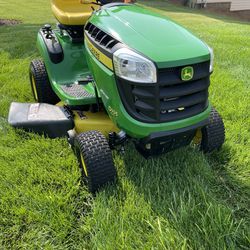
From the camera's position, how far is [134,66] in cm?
173

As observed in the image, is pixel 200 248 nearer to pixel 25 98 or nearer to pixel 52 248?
pixel 52 248

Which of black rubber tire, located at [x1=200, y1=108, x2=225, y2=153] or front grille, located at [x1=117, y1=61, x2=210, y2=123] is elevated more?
front grille, located at [x1=117, y1=61, x2=210, y2=123]

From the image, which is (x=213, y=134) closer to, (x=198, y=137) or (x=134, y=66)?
(x=198, y=137)

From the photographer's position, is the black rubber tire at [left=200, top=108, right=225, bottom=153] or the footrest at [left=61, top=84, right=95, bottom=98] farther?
the footrest at [left=61, top=84, right=95, bottom=98]

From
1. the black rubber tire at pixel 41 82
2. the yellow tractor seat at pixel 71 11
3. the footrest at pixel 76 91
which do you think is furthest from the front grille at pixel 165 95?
the black rubber tire at pixel 41 82

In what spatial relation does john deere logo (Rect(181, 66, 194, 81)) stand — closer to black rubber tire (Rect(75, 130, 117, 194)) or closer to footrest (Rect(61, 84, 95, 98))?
black rubber tire (Rect(75, 130, 117, 194))

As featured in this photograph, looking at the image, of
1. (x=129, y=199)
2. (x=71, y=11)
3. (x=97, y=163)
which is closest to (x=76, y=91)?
(x=97, y=163)

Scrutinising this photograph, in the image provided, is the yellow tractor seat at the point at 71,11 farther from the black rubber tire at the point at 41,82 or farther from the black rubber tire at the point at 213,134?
the black rubber tire at the point at 213,134

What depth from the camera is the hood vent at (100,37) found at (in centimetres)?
191

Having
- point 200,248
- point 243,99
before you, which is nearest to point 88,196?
point 200,248

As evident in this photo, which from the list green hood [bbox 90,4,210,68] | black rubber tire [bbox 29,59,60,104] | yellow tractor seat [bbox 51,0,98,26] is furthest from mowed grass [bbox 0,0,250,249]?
yellow tractor seat [bbox 51,0,98,26]

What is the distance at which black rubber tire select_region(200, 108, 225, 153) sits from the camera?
2.29 m

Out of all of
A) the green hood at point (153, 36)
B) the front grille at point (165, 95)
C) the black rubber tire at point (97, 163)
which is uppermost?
the green hood at point (153, 36)

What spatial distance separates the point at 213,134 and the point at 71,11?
1753mm
